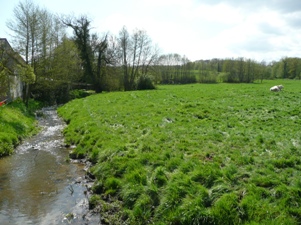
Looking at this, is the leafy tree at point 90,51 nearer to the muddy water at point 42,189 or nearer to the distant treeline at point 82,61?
the distant treeline at point 82,61

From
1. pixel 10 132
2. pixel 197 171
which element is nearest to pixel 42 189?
pixel 197 171

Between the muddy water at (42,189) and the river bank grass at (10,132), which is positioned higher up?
the river bank grass at (10,132)

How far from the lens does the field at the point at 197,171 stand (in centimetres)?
591

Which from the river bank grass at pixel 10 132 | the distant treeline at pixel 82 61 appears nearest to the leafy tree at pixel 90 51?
the distant treeline at pixel 82 61

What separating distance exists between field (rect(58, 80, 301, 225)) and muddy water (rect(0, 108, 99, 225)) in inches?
25.2

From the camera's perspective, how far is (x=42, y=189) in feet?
27.0

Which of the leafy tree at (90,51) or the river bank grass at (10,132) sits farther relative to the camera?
the leafy tree at (90,51)

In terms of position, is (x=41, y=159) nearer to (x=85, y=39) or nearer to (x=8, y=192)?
(x=8, y=192)

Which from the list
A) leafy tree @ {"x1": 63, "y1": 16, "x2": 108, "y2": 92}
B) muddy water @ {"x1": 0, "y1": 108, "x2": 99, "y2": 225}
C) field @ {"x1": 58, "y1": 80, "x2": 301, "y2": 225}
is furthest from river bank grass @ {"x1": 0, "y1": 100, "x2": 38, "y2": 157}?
leafy tree @ {"x1": 63, "y1": 16, "x2": 108, "y2": 92}

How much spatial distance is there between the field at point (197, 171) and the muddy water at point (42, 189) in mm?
639

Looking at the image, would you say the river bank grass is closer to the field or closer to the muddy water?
the muddy water

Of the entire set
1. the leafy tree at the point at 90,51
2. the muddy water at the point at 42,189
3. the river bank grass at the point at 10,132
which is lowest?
the muddy water at the point at 42,189

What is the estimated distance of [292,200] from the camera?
19.3 feet

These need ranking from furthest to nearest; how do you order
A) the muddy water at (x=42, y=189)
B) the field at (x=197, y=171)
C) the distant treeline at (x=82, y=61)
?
1. the distant treeline at (x=82, y=61)
2. the muddy water at (x=42, y=189)
3. the field at (x=197, y=171)
